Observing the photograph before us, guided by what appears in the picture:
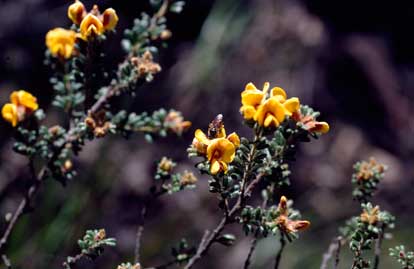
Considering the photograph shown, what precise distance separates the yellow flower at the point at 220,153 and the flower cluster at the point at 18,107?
366 mm

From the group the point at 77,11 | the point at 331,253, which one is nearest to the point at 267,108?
the point at 77,11

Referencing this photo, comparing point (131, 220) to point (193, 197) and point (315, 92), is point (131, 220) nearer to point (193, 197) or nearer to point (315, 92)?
point (193, 197)

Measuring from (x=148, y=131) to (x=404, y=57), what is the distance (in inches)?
99.7

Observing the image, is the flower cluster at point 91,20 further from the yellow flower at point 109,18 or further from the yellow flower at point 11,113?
the yellow flower at point 11,113

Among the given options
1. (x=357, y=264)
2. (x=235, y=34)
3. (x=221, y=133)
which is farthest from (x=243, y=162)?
(x=235, y=34)

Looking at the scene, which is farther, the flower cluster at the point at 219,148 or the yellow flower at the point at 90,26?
the yellow flower at the point at 90,26

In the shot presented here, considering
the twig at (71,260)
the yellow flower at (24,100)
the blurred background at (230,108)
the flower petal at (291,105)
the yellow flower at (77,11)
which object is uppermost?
the blurred background at (230,108)

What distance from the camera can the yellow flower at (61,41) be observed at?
3.49 ft

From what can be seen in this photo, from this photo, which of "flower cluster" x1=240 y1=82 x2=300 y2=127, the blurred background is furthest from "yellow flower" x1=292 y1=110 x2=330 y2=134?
the blurred background

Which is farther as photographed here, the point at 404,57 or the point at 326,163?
the point at 404,57

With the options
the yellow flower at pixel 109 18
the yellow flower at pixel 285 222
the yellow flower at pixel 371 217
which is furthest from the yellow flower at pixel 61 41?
the yellow flower at pixel 371 217

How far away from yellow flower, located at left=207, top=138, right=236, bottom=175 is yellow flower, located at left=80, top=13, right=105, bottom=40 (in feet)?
0.92

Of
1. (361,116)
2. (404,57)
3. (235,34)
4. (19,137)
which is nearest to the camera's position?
(19,137)

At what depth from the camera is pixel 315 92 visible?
3064 mm
